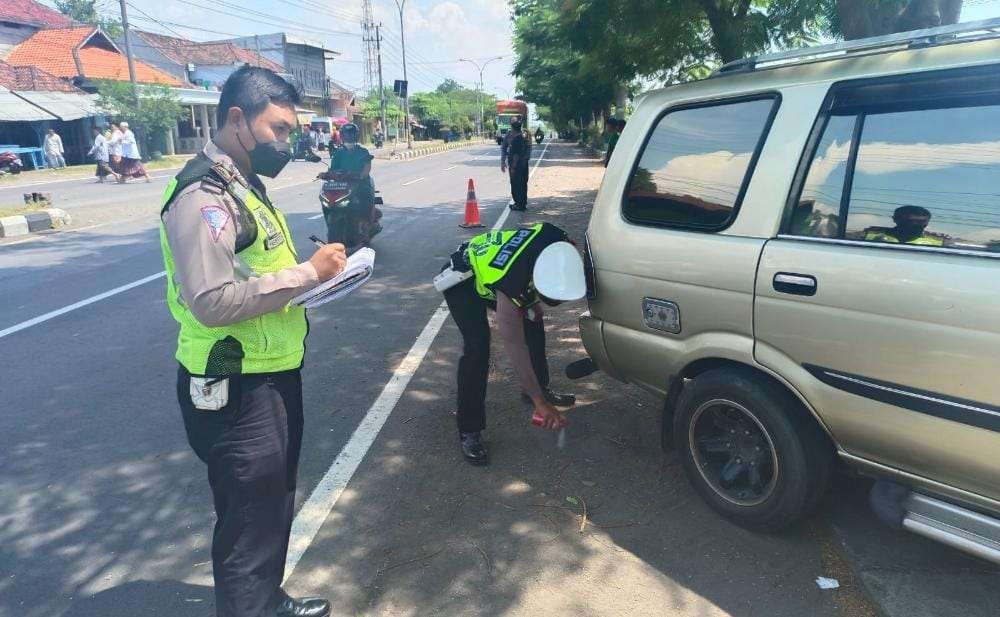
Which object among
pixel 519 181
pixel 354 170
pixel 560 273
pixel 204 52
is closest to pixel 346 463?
pixel 560 273

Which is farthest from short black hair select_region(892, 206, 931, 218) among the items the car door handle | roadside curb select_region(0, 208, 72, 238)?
roadside curb select_region(0, 208, 72, 238)

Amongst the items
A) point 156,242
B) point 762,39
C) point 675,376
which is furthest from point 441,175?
point 675,376

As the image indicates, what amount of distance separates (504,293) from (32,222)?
11880 millimetres

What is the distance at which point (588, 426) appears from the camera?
13.6 feet

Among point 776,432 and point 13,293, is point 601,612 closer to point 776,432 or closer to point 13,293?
point 776,432

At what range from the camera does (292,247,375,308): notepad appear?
7.18 ft

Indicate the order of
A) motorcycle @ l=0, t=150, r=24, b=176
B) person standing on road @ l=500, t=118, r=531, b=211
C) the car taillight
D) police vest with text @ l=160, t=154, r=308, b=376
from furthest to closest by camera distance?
motorcycle @ l=0, t=150, r=24, b=176
person standing on road @ l=500, t=118, r=531, b=211
the car taillight
police vest with text @ l=160, t=154, r=308, b=376

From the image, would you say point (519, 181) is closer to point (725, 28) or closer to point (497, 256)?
point (725, 28)

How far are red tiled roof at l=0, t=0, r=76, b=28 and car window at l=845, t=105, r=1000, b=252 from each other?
49.5 m

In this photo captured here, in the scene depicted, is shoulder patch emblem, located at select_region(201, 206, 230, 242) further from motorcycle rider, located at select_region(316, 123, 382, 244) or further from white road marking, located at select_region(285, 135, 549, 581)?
motorcycle rider, located at select_region(316, 123, 382, 244)

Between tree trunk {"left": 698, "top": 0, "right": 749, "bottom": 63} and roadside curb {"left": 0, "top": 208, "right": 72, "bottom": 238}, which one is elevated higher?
tree trunk {"left": 698, "top": 0, "right": 749, "bottom": 63}

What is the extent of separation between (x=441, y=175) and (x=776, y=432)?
884 inches

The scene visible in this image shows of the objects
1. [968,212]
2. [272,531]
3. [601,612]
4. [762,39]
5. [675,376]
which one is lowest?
[601,612]

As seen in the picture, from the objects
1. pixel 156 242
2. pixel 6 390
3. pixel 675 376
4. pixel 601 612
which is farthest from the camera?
pixel 156 242
